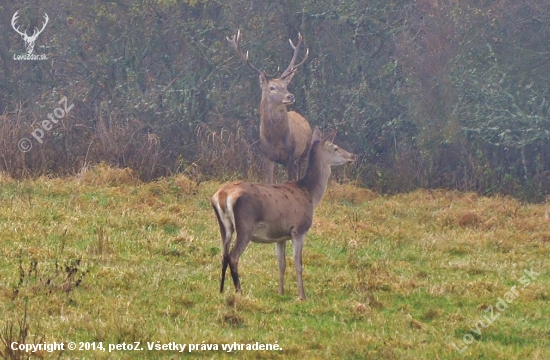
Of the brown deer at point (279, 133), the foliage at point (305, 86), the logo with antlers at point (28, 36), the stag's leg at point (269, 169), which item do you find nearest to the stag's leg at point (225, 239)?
the stag's leg at point (269, 169)

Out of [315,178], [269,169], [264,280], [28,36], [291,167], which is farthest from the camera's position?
[28,36]

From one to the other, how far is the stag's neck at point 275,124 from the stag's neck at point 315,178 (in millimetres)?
4955

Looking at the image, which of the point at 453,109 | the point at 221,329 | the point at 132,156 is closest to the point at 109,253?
the point at 221,329

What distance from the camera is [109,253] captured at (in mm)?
9930

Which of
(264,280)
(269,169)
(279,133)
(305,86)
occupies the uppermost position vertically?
(305,86)

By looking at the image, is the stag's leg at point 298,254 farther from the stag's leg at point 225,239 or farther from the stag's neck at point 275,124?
the stag's neck at point 275,124

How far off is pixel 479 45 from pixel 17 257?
1143 cm

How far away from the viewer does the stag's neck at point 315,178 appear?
384 inches

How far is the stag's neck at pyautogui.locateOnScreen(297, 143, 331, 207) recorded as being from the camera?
9766mm

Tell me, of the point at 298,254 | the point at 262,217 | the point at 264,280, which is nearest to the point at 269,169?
the point at 264,280

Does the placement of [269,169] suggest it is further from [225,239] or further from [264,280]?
[225,239]

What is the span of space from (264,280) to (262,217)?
3.50 ft

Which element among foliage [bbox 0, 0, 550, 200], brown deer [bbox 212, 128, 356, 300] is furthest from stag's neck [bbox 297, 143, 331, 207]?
foliage [bbox 0, 0, 550, 200]

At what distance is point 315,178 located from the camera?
9.88m
